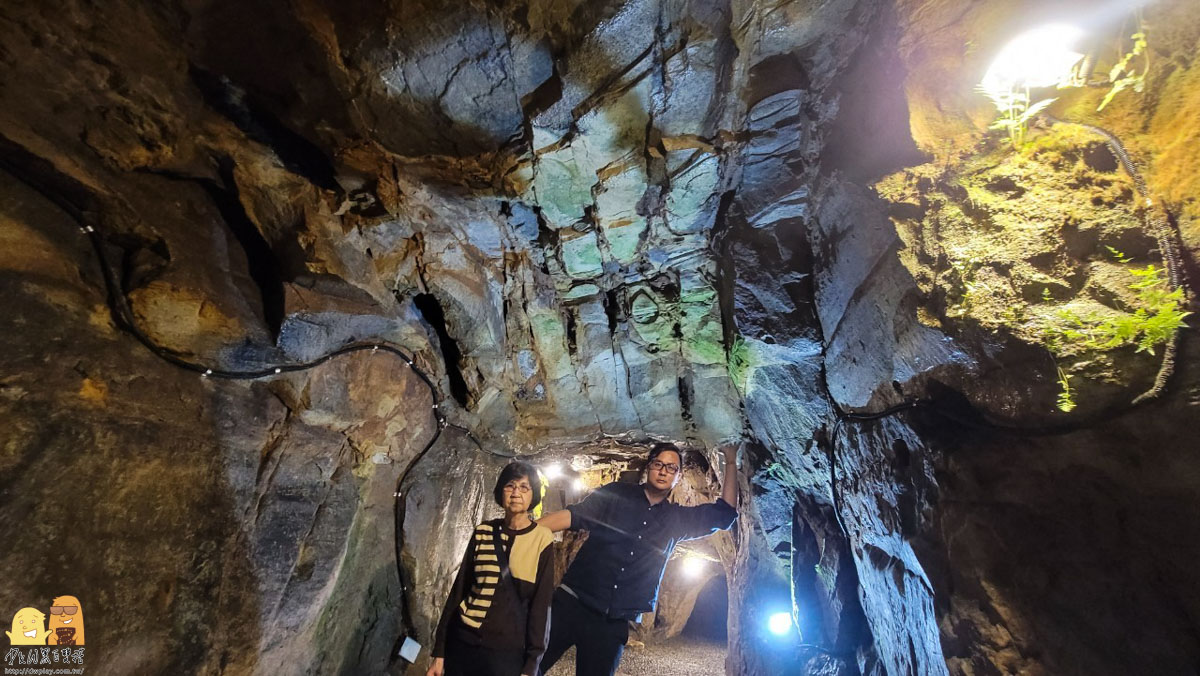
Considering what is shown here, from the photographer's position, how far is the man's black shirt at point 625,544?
4.34 meters

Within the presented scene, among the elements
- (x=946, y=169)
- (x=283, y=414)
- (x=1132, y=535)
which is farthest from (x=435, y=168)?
(x=1132, y=535)

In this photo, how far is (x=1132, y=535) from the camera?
1.97m

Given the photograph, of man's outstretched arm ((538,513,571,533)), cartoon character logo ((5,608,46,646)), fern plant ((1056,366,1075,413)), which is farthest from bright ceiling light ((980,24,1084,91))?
cartoon character logo ((5,608,46,646))

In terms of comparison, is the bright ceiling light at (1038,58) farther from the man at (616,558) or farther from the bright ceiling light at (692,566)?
the bright ceiling light at (692,566)

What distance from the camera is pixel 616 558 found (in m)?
4.43

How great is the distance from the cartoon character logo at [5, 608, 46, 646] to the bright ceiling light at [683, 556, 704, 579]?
12.0 meters

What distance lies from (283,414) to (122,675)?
6.52 feet

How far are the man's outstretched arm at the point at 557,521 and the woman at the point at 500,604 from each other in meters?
0.14

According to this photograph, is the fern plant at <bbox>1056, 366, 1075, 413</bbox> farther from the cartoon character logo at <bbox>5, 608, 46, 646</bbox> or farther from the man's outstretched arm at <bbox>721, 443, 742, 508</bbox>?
the cartoon character logo at <bbox>5, 608, 46, 646</bbox>

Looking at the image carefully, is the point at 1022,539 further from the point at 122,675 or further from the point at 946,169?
the point at 122,675

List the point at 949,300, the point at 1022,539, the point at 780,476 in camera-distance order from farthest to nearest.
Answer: the point at 780,476 → the point at 949,300 → the point at 1022,539

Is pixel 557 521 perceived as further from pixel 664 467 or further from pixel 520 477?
pixel 664 467

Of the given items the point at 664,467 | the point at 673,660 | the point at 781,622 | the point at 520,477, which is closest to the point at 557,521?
the point at 520,477

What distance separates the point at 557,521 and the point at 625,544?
83 cm
